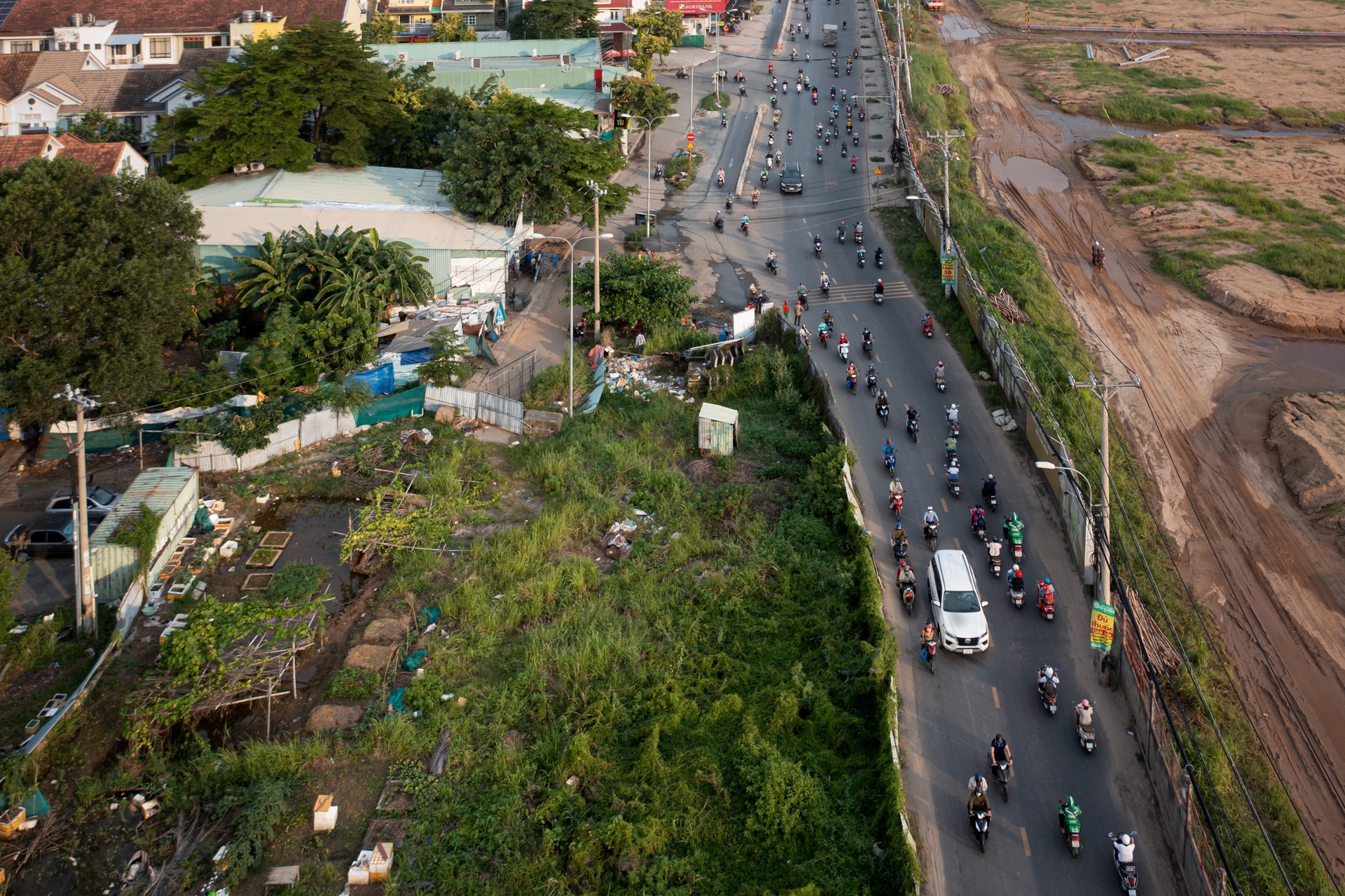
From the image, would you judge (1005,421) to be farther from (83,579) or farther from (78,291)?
(78,291)

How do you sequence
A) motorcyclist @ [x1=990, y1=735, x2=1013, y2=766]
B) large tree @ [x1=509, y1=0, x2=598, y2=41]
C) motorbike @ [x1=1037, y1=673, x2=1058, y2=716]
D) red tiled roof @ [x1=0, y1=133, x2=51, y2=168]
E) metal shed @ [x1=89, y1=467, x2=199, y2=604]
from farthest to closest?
1. large tree @ [x1=509, y1=0, x2=598, y2=41]
2. red tiled roof @ [x1=0, y1=133, x2=51, y2=168]
3. metal shed @ [x1=89, y1=467, x2=199, y2=604]
4. motorbike @ [x1=1037, y1=673, x2=1058, y2=716]
5. motorcyclist @ [x1=990, y1=735, x2=1013, y2=766]

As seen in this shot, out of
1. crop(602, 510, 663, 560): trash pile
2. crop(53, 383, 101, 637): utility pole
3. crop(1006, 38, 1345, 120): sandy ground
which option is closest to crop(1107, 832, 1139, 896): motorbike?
crop(602, 510, 663, 560): trash pile

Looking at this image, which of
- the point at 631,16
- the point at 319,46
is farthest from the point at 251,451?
the point at 631,16

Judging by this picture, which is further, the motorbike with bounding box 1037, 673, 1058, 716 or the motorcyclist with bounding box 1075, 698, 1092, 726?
the motorbike with bounding box 1037, 673, 1058, 716

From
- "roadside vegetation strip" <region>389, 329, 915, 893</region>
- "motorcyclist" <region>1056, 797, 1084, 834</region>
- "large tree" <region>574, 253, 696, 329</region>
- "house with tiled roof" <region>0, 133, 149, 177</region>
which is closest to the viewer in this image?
"roadside vegetation strip" <region>389, 329, 915, 893</region>

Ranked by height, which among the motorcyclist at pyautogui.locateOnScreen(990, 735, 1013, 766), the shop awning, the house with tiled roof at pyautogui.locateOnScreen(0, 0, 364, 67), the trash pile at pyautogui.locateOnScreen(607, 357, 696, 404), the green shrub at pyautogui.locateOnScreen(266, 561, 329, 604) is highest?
the shop awning

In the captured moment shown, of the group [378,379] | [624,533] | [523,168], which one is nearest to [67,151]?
[523,168]

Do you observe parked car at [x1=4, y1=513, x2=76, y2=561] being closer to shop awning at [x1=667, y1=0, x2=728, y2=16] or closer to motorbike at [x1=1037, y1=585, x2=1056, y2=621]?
motorbike at [x1=1037, y1=585, x2=1056, y2=621]

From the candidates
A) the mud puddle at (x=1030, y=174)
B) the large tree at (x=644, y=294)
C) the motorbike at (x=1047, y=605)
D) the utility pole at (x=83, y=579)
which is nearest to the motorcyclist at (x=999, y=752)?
the motorbike at (x=1047, y=605)
